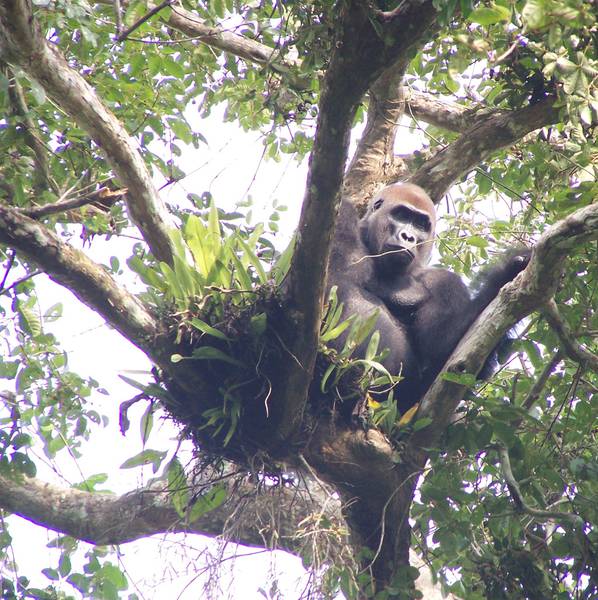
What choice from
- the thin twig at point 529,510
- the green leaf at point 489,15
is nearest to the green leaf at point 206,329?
the thin twig at point 529,510

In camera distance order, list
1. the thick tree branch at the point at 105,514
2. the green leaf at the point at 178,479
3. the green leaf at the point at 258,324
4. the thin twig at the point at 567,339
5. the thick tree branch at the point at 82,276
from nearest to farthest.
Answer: the thick tree branch at the point at 82,276, the green leaf at the point at 258,324, the thin twig at the point at 567,339, the green leaf at the point at 178,479, the thick tree branch at the point at 105,514

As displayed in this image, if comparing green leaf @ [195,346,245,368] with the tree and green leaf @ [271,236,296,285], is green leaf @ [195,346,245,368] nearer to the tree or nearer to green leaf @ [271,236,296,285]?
the tree

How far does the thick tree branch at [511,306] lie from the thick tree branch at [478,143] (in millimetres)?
1440

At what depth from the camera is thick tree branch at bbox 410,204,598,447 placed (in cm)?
348

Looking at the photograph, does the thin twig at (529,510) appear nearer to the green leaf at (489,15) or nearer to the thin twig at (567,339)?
the thin twig at (567,339)

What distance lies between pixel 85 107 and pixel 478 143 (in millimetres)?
2649

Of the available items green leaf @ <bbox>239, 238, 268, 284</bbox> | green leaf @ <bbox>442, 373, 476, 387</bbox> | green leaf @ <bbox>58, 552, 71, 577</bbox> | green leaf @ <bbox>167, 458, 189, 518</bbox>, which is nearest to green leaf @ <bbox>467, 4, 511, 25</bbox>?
green leaf @ <bbox>239, 238, 268, 284</bbox>

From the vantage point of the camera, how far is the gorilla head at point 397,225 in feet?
17.9

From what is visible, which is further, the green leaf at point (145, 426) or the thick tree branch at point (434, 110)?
the thick tree branch at point (434, 110)

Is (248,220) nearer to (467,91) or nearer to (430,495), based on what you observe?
(467,91)

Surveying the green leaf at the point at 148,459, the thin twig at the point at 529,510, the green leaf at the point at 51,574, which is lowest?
the thin twig at the point at 529,510

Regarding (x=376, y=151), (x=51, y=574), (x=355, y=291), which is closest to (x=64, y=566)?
(x=51, y=574)

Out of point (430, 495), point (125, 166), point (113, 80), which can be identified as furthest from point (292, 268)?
point (113, 80)

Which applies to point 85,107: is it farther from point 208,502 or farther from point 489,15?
point 208,502
